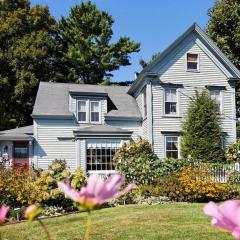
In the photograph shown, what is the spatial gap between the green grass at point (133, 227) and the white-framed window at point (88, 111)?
1343cm

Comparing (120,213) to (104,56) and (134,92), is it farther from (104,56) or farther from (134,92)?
(104,56)

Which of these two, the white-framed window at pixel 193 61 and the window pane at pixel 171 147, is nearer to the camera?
the window pane at pixel 171 147

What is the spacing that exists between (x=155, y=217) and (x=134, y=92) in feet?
59.3

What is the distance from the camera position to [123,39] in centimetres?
4350

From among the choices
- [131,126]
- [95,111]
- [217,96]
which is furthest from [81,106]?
[217,96]

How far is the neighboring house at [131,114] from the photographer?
81.0ft

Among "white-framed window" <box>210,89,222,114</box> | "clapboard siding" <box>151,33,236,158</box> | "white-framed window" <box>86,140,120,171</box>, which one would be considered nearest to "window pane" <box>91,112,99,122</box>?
"white-framed window" <box>86,140,120,171</box>

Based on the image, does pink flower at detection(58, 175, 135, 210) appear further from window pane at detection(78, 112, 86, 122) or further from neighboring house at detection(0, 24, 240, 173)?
window pane at detection(78, 112, 86, 122)

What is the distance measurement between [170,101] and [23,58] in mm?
15645

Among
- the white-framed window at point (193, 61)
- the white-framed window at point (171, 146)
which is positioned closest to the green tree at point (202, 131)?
the white-framed window at point (171, 146)

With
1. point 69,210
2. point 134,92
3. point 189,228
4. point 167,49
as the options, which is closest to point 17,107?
point 134,92

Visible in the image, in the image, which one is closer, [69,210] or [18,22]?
[69,210]

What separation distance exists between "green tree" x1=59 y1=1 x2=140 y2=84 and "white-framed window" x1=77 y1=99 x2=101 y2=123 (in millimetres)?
14793

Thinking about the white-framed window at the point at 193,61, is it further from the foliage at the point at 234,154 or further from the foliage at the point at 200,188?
the foliage at the point at 200,188
